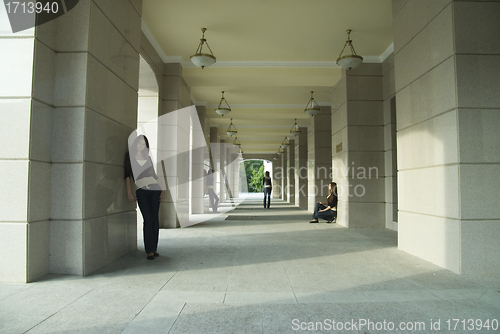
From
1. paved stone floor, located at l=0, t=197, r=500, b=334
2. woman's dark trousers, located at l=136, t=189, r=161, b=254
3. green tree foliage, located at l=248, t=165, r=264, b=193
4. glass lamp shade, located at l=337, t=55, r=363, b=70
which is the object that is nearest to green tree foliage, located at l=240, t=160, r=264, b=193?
green tree foliage, located at l=248, t=165, r=264, b=193

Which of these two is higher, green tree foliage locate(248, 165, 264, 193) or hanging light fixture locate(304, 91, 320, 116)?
hanging light fixture locate(304, 91, 320, 116)

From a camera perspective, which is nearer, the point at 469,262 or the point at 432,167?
the point at 469,262

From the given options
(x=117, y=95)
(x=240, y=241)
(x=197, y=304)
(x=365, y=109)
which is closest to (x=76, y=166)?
(x=117, y=95)

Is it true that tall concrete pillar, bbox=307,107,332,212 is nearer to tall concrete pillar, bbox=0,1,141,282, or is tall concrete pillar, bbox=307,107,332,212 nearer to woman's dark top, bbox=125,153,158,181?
woman's dark top, bbox=125,153,158,181

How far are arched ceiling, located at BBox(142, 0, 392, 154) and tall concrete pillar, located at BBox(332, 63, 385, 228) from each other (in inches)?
27.8

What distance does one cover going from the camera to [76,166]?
427 centimetres

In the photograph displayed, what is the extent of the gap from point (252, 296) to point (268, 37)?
6.54 metres

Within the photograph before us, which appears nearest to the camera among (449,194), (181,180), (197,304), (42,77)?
(197,304)

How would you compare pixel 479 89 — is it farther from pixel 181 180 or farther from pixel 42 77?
pixel 181 180

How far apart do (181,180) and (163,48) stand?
358cm

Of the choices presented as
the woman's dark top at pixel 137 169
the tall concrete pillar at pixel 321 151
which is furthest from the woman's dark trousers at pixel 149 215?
the tall concrete pillar at pixel 321 151

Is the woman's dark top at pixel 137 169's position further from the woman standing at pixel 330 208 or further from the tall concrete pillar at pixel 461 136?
the woman standing at pixel 330 208

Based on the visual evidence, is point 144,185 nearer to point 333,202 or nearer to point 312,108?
point 333,202

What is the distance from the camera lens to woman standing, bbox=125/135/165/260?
5279 mm
